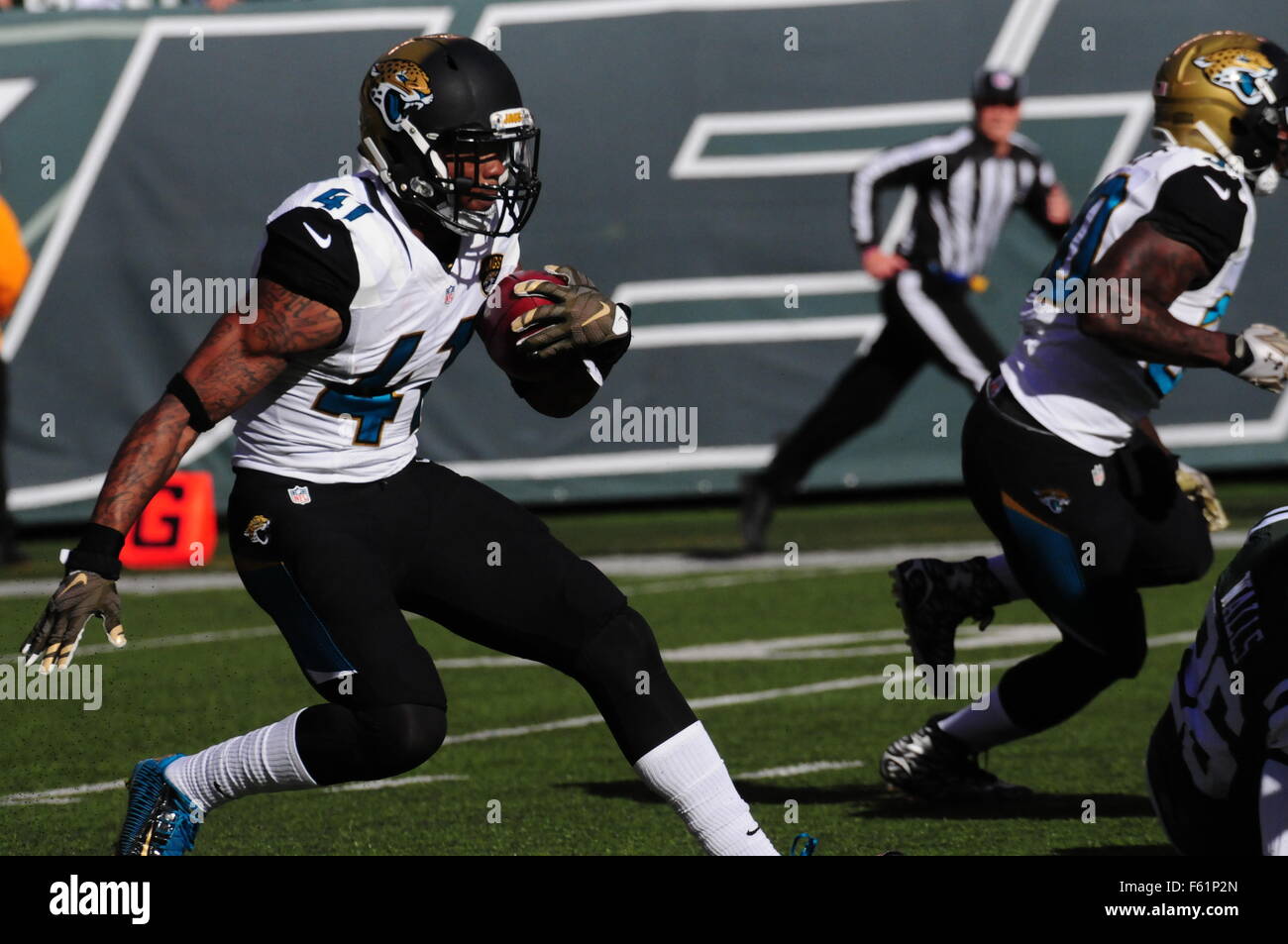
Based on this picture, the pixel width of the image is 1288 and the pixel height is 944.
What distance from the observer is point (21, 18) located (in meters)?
12.0

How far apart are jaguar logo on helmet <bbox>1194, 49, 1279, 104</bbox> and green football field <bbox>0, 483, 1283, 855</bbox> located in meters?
1.78

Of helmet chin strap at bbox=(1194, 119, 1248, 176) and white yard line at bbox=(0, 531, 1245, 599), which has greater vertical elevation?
helmet chin strap at bbox=(1194, 119, 1248, 176)

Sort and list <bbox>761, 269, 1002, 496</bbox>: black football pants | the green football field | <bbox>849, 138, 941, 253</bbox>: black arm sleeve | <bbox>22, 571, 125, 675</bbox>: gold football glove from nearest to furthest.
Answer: <bbox>22, 571, 125, 675</bbox>: gold football glove < the green football field < <bbox>761, 269, 1002, 496</bbox>: black football pants < <bbox>849, 138, 941, 253</bbox>: black arm sleeve

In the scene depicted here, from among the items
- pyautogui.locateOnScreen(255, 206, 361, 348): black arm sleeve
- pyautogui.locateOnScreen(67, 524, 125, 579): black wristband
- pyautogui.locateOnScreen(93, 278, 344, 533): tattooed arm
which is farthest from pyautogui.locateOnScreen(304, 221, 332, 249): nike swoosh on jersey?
pyautogui.locateOnScreen(67, 524, 125, 579): black wristband

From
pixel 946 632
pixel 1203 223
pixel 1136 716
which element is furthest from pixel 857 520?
pixel 1203 223

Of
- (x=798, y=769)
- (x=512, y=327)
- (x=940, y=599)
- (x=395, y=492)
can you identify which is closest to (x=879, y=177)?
(x=798, y=769)

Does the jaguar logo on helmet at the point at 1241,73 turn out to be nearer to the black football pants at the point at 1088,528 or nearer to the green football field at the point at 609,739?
the black football pants at the point at 1088,528

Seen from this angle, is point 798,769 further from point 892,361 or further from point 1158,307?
point 892,361

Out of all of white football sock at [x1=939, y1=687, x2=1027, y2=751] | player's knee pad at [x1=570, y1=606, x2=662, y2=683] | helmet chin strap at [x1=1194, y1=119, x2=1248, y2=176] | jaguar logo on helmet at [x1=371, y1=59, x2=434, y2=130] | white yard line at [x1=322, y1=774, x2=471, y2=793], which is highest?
helmet chin strap at [x1=1194, y1=119, x2=1248, y2=176]

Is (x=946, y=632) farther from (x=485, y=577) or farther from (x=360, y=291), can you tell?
(x=360, y=291)

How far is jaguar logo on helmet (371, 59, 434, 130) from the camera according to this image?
14.1 ft

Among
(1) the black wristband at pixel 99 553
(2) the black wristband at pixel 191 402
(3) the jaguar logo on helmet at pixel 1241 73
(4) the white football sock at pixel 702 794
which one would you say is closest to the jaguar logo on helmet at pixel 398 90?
(2) the black wristband at pixel 191 402

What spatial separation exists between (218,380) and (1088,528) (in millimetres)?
2200

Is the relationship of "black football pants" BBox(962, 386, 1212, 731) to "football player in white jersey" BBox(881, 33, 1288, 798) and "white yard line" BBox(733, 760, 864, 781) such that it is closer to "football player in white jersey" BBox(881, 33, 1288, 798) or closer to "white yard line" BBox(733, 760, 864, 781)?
"football player in white jersey" BBox(881, 33, 1288, 798)
